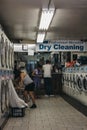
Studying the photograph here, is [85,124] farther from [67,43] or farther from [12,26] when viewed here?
[67,43]

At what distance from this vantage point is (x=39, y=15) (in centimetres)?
1088

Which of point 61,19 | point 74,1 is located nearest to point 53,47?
point 61,19

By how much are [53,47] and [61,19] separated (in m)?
3.99

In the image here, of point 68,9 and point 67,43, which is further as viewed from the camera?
point 67,43

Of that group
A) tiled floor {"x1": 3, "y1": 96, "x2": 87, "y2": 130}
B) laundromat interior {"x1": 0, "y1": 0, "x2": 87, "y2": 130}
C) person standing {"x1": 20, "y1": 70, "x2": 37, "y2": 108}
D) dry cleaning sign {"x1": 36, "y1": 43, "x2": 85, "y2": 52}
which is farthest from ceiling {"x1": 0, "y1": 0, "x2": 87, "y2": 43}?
tiled floor {"x1": 3, "y1": 96, "x2": 87, "y2": 130}

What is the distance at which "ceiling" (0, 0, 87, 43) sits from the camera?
9.20 metres

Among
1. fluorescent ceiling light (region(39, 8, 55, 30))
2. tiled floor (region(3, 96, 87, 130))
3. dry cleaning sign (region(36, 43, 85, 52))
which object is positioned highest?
fluorescent ceiling light (region(39, 8, 55, 30))

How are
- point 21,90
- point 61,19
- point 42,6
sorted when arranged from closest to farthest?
point 42,6 < point 61,19 < point 21,90

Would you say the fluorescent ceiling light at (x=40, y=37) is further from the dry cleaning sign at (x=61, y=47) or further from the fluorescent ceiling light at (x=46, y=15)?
the fluorescent ceiling light at (x=46, y=15)

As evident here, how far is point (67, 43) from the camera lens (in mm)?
15547

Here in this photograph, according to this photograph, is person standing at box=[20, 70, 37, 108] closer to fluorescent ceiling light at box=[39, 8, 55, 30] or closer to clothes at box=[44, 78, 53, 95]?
fluorescent ceiling light at box=[39, 8, 55, 30]

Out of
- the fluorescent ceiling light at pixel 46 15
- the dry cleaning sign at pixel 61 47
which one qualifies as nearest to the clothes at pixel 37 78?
the dry cleaning sign at pixel 61 47

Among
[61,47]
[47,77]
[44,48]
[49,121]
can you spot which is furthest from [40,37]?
[49,121]

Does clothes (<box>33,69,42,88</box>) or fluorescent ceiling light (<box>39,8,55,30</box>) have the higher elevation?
fluorescent ceiling light (<box>39,8,55,30</box>)
